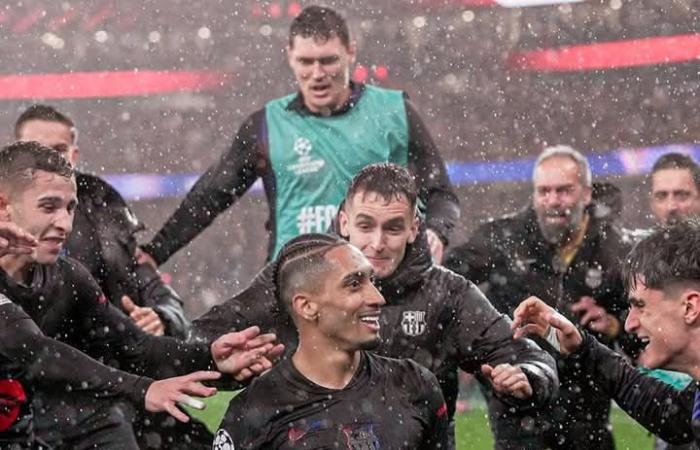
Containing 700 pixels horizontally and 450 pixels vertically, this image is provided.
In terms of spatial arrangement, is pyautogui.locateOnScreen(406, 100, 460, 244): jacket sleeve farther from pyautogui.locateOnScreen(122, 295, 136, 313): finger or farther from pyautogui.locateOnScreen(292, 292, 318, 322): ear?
pyautogui.locateOnScreen(292, 292, 318, 322): ear

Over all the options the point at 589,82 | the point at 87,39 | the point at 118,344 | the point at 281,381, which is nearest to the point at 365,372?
the point at 281,381

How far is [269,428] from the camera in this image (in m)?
4.57

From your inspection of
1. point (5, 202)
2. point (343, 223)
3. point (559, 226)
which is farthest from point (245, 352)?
point (559, 226)

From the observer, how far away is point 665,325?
459 cm

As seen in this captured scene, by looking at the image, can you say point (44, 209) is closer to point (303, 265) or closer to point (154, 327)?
point (154, 327)

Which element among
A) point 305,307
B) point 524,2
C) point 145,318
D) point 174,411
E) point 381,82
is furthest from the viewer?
point 524,2

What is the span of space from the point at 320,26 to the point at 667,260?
2826 mm

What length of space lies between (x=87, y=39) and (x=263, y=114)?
5.29 m

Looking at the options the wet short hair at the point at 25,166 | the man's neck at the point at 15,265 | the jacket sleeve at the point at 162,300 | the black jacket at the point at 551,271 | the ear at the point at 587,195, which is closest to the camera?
the man's neck at the point at 15,265

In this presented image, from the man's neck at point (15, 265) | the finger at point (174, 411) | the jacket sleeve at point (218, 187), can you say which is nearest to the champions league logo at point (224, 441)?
the finger at point (174, 411)

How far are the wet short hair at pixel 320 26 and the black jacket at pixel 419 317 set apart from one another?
175 cm

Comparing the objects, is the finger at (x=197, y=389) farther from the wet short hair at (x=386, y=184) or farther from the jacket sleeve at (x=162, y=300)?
the jacket sleeve at (x=162, y=300)

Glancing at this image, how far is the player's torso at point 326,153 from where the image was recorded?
7008 millimetres

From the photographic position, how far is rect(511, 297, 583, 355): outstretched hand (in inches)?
189
